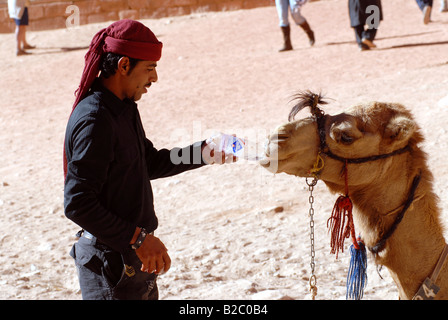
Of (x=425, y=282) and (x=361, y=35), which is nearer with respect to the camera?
(x=425, y=282)

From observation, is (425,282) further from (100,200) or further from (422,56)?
(422,56)

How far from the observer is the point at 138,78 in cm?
319

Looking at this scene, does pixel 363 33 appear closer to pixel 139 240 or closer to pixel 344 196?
pixel 344 196

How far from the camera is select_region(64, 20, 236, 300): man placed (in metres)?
2.90

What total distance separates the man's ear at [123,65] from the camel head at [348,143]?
0.84m

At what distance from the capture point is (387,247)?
11.2ft

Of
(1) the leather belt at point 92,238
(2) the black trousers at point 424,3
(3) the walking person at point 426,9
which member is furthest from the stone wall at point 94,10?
(1) the leather belt at point 92,238

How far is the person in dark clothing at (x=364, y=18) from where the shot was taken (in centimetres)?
1275

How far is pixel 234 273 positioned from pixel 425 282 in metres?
2.54

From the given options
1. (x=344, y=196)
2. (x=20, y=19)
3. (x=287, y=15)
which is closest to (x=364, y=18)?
(x=287, y=15)

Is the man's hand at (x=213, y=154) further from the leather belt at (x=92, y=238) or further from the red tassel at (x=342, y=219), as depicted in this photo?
the leather belt at (x=92, y=238)

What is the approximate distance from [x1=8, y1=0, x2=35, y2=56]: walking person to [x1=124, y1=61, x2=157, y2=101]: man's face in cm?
1392
